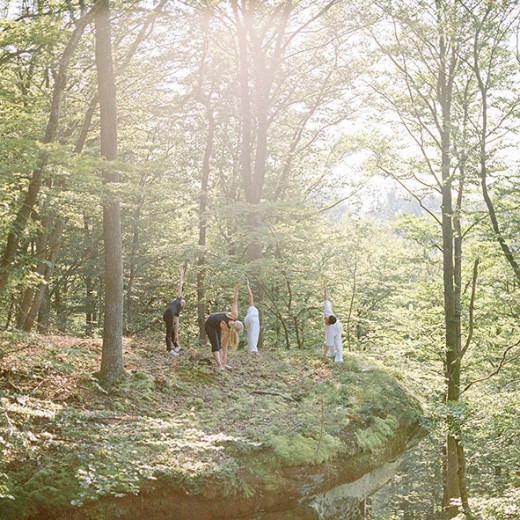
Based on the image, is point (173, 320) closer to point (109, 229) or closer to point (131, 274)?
point (109, 229)

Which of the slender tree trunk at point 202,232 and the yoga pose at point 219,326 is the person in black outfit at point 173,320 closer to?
the yoga pose at point 219,326

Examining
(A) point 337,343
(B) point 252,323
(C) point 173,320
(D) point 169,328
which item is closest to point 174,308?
(C) point 173,320

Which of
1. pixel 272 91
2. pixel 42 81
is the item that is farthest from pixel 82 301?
pixel 272 91

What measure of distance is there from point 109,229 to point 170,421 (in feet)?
12.2

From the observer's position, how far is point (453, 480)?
50.2ft

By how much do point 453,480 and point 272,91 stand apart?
49.3 feet

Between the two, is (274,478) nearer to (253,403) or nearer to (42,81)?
(253,403)

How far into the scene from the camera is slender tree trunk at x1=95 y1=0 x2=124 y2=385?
382 inches

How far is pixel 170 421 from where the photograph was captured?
8.01m

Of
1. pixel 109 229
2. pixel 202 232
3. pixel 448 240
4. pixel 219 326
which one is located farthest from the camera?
pixel 202 232

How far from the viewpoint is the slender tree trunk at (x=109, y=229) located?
31.8ft

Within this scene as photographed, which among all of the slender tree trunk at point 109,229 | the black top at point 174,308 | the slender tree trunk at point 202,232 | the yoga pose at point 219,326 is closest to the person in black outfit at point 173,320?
the black top at point 174,308

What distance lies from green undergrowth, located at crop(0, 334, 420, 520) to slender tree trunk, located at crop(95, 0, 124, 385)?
55 centimetres

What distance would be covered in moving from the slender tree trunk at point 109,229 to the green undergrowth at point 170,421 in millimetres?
551
